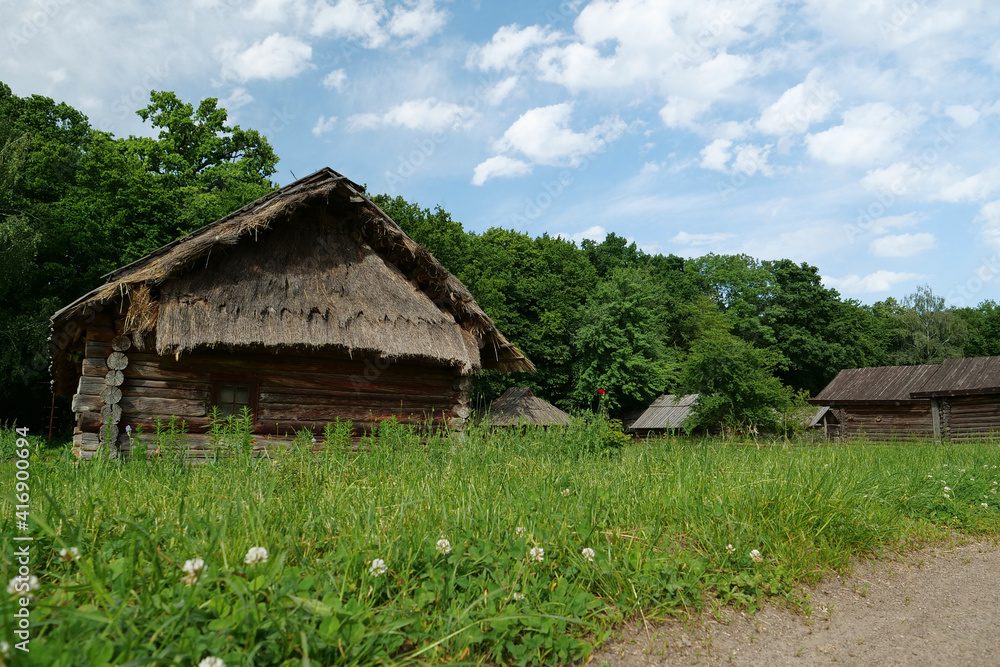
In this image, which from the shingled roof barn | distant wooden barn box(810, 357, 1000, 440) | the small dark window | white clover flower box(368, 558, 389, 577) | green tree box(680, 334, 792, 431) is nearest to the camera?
white clover flower box(368, 558, 389, 577)

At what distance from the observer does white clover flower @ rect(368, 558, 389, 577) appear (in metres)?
2.53

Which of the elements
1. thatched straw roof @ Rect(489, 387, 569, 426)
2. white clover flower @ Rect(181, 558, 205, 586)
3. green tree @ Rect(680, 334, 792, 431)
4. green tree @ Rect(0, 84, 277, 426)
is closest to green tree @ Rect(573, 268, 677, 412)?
thatched straw roof @ Rect(489, 387, 569, 426)

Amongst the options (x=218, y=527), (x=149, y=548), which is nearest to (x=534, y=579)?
(x=218, y=527)

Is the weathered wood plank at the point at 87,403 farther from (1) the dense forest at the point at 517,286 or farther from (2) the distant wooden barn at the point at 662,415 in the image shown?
(2) the distant wooden barn at the point at 662,415

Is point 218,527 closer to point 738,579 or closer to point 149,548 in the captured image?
point 149,548

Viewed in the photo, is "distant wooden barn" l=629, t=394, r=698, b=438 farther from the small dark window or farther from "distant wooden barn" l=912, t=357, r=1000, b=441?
the small dark window

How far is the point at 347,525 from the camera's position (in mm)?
3070

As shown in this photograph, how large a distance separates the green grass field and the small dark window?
15.0 ft

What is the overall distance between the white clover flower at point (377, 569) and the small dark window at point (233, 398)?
7.61m

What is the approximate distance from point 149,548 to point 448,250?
25.2 metres

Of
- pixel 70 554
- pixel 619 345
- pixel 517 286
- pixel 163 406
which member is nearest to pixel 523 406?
pixel 619 345

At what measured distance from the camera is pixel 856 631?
3080 mm

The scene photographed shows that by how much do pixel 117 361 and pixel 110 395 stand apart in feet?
1.61

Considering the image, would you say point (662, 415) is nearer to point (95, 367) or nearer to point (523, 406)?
point (523, 406)
